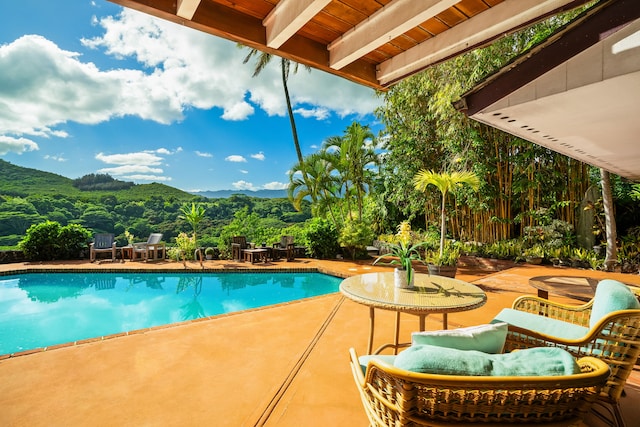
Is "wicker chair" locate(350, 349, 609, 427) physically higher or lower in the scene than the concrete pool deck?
higher

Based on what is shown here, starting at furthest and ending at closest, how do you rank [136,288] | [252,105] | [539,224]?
[252,105] < [539,224] < [136,288]

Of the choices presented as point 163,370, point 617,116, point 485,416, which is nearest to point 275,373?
point 163,370

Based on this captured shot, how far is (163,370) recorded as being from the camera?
271 centimetres

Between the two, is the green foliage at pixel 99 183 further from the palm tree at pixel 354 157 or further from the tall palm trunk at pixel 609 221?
the tall palm trunk at pixel 609 221

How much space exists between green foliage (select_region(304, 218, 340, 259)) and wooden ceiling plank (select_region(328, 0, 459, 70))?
27.7ft

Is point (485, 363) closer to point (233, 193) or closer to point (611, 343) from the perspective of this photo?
point (611, 343)

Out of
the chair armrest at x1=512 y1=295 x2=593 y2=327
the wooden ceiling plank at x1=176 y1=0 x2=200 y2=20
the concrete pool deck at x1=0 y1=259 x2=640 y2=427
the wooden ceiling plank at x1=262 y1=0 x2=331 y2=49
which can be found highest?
the wooden ceiling plank at x1=262 y1=0 x2=331 y2=49

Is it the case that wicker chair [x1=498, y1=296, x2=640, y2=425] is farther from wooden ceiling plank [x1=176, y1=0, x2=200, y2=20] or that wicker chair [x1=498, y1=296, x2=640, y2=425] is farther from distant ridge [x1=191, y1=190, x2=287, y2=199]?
distant ridge [x1=191, y1=190, x2=287, y2=199]

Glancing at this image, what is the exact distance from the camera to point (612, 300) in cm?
182

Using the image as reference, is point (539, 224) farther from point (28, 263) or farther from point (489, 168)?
point (28, 263)

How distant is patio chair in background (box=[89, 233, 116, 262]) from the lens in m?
9.52

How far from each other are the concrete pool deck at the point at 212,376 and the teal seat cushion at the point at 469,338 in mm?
1077

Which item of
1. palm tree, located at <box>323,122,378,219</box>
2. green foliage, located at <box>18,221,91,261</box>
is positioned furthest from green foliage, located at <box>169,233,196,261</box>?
palm tree, located at <box>323,122,378,219</box>

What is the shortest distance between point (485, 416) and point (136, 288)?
8.08 m
